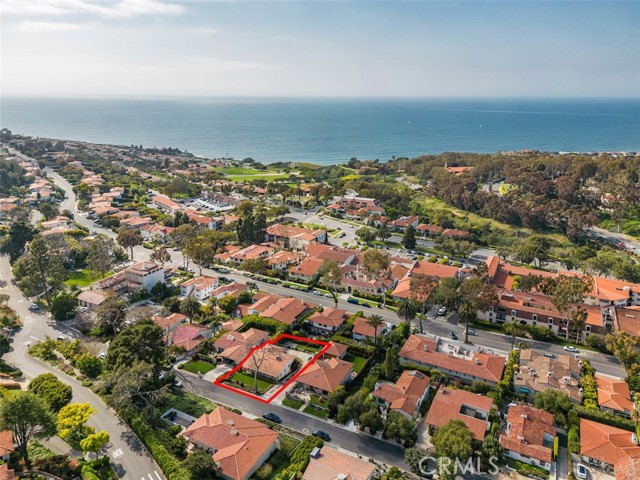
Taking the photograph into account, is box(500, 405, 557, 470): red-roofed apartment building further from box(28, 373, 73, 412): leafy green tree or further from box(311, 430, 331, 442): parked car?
box(28, 373, 73, 412): leafy green tree

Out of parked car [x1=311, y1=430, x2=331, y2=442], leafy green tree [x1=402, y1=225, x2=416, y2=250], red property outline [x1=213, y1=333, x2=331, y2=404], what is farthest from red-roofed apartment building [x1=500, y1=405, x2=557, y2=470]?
leafy green tree [x1=402, y1=225, x2=416, y2=250]

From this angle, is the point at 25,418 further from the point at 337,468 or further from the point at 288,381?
the point at 337,468

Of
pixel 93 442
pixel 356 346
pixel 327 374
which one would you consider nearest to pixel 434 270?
pixel 356 346

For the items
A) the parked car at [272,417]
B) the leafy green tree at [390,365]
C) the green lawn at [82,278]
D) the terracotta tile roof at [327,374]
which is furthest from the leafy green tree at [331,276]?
the green lawn at [82,278]

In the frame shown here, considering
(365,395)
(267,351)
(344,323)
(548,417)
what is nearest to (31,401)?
(267,351)

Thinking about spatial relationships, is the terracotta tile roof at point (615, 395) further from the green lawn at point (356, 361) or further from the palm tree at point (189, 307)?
the palm tree at point (189, 307)

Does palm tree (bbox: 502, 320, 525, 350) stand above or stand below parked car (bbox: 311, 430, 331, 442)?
above

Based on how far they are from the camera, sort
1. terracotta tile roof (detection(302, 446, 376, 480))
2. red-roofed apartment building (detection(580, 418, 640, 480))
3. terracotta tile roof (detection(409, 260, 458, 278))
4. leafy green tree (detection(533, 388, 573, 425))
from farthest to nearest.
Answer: terracotta tile roof (detection(409, 260, 458, 278)), leafy green tree (detection(533, 388, 573, 425)), red-roofed apartment building (detection(580, 418, 640, 480)), terracotta tile roof (detection(302, 446, 376, 480))
